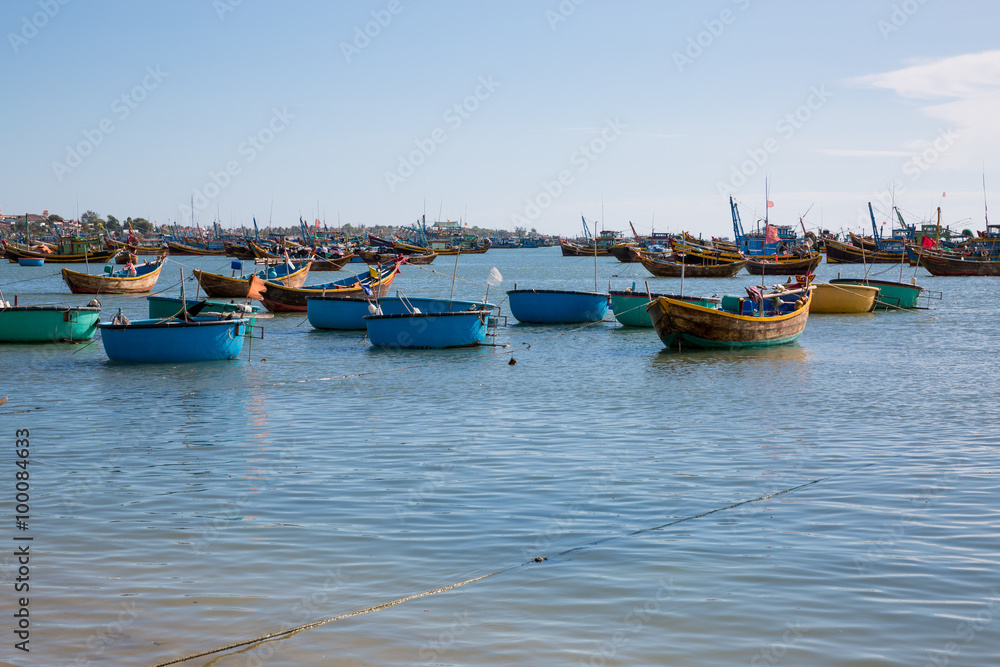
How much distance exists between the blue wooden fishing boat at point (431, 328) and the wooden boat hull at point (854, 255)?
72738 millimetres

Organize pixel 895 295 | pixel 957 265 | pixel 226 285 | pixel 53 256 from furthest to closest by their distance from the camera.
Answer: pixel 957 265
pixel 53 256
pixel 226 285
pixel 895 295

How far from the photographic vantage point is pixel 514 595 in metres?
6.53

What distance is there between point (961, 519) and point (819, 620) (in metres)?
3.15

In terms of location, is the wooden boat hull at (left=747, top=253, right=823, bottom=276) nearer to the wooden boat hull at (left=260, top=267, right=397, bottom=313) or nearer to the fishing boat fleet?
the fishing boat fleet

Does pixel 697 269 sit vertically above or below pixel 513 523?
above

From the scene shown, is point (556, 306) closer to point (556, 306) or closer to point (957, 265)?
point (556, 306)

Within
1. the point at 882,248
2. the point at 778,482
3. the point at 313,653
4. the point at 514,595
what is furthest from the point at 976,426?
the point at 882,248

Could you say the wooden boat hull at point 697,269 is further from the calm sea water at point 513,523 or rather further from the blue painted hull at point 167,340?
the calm sea water at point 513,523

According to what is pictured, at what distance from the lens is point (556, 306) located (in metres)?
33.2

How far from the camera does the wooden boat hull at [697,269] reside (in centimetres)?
7231

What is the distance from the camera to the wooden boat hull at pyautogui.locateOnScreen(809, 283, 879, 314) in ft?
127

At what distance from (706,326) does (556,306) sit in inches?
384

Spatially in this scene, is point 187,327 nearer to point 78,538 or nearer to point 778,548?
point 78,538

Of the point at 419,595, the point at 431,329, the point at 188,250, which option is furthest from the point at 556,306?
the point at 188,250
